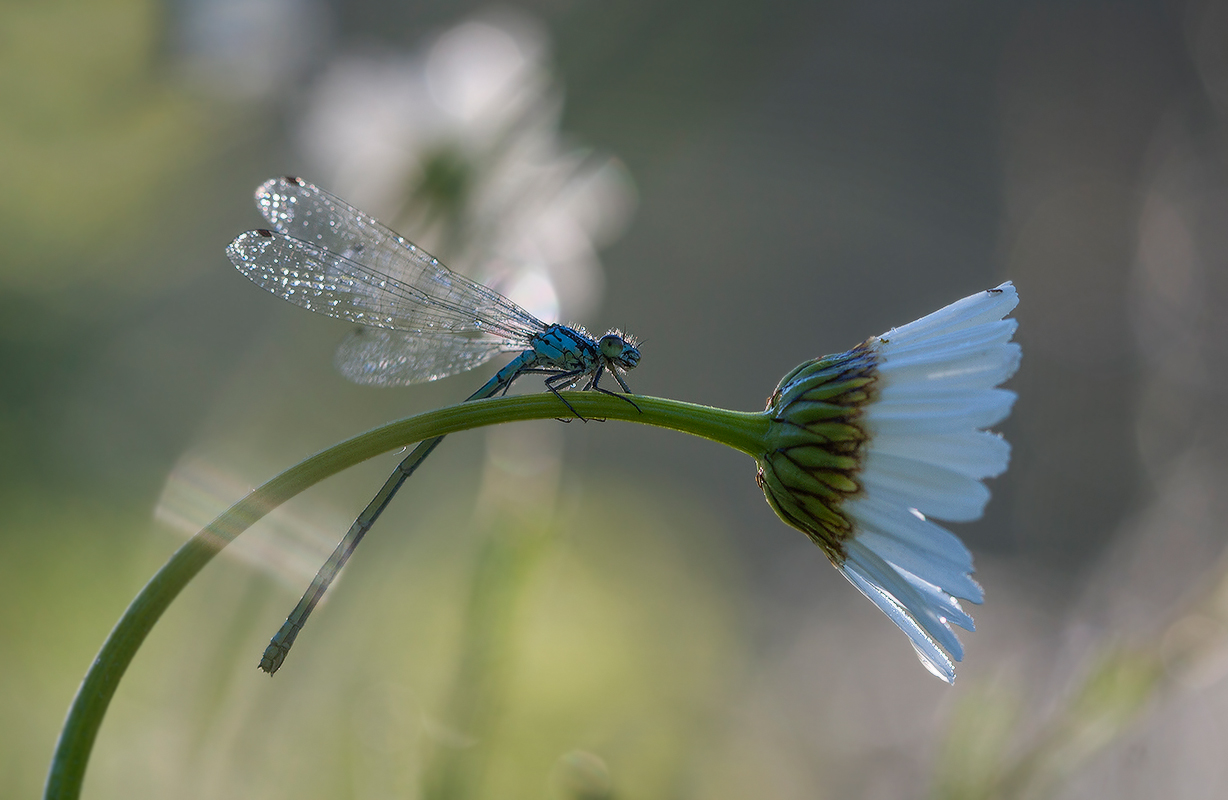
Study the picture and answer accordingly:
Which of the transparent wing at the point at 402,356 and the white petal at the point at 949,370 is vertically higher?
the white petal at the point at 949,370

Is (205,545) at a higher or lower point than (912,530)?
lower

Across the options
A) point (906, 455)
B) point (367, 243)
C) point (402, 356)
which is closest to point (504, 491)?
point (402, 356)

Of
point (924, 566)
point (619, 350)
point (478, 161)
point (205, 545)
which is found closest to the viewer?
point (205, 545)

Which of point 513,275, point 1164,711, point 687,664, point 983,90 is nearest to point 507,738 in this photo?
point 687,664

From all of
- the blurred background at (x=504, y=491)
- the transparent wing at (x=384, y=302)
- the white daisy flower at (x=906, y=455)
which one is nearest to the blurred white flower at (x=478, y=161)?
the blurred background at (x=504, y=491)

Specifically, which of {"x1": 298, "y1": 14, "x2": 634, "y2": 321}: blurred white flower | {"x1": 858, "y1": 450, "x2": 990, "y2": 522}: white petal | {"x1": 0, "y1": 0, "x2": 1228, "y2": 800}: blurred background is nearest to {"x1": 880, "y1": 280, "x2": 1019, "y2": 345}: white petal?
{"x1": 858, "y1": 450, "x2": 990, "y2": 522}: white petal

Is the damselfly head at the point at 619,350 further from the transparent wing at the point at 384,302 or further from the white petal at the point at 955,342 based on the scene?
the white petal at the point at 955,342

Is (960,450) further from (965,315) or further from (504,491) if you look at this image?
(504,491)
